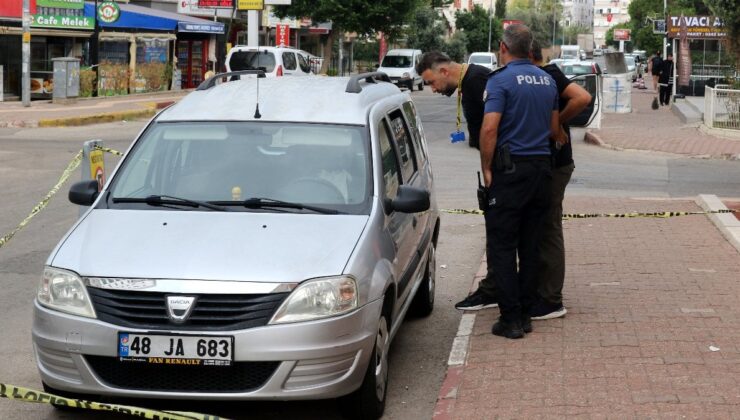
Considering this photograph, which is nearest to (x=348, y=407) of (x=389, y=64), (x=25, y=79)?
(x=25, y=79)

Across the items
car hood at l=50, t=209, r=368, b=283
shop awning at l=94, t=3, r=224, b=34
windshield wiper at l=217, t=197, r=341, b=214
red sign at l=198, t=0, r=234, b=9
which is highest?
red sign at l=198, t=0, r=234, b=9

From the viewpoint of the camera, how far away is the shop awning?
121 ft

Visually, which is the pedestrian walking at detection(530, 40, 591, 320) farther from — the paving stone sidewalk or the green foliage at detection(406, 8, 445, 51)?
the green foliage at detection(406, 8, 445, 51)

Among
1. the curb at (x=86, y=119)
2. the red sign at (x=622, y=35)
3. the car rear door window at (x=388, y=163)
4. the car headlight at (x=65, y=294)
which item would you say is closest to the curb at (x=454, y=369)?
the car rear door window at (x=388, y=163)

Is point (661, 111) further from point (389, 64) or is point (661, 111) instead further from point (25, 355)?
point (25, 355)

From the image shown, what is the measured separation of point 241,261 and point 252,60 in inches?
1165

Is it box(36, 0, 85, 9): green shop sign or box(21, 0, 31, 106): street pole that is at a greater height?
box(36, 0, 85, 9): green shop sign

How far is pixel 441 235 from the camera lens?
40.0 ft

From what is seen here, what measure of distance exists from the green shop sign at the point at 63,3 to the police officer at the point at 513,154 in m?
27.5

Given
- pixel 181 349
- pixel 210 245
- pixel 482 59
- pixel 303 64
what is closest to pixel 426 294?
pixel 210 245

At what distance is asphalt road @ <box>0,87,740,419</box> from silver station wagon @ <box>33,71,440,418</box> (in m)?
0.43

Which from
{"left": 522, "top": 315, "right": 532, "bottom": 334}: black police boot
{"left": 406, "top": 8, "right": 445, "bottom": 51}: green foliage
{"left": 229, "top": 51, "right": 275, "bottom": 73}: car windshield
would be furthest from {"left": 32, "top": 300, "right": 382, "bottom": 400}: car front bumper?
{"left": 406, "top": 8, "right": 445, "bottom": 51}: green foliage

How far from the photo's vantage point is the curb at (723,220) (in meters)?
10.6

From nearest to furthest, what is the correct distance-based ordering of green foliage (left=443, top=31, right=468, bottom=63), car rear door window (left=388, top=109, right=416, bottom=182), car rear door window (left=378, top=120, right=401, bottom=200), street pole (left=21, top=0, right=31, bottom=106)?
car rear door window (left=378, top=120, right=401, bottom=200) < car rear door window (left=388, top=109, right=416, bottom=182) < street pole (left=21, top=0, right=31, bottom=106) < green foliage (left=443, top=31, right=468, bottom=63)
